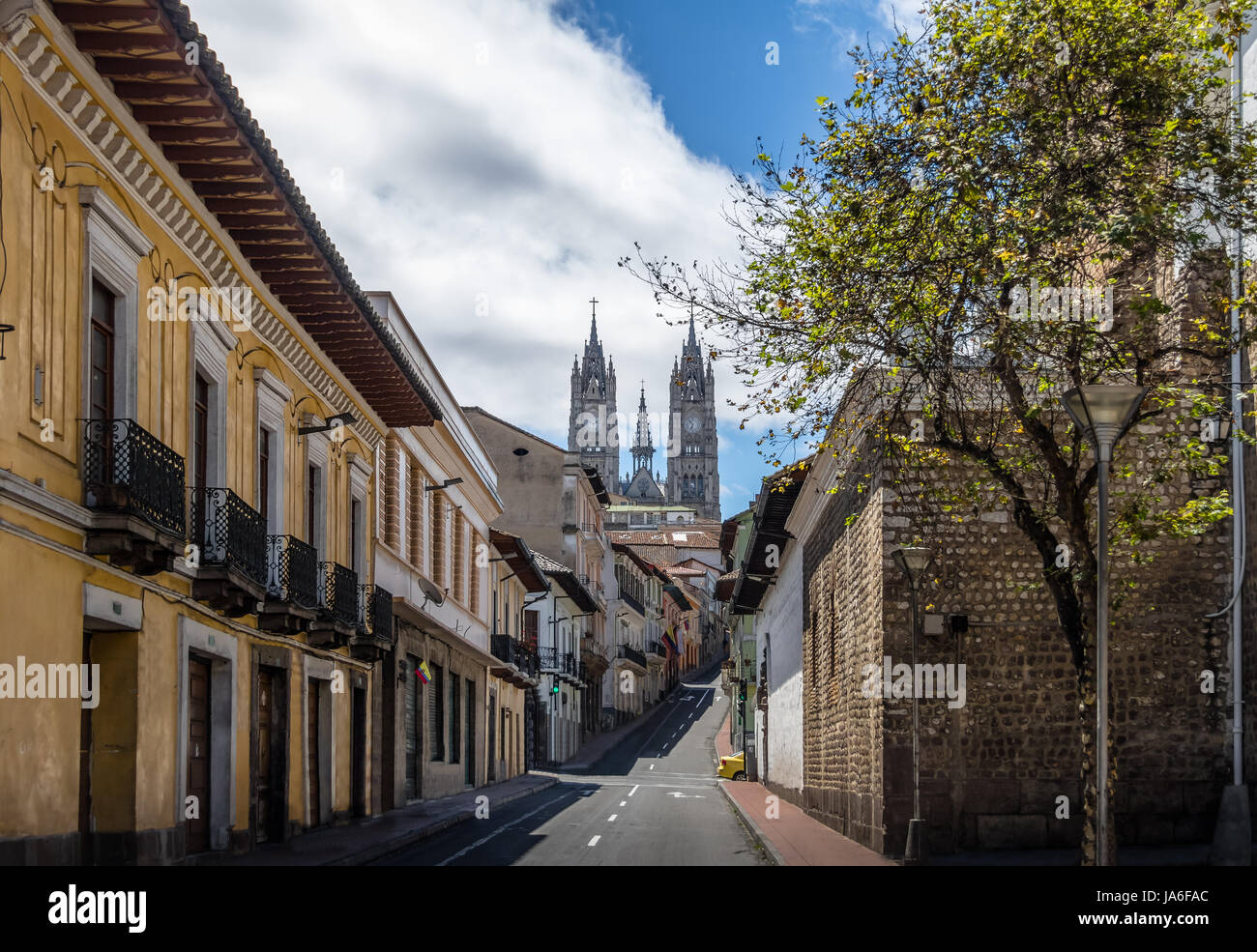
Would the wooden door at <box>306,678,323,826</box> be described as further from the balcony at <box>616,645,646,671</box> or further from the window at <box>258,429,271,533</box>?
the balcony at <box>616,645,646,671</box>

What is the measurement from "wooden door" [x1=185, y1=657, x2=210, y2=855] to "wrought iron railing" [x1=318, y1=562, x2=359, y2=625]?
123 inches

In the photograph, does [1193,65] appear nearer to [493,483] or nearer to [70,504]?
[70,504]

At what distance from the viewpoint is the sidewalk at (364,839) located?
51.9ft

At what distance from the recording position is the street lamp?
53.1ft

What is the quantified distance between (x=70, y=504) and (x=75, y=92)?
315cm

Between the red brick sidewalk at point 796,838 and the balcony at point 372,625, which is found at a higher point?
the balcony at point 372,625

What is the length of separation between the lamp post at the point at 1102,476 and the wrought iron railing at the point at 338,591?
11.5 meters

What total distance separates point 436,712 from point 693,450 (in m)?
144

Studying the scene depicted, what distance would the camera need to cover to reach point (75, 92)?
11.2 m

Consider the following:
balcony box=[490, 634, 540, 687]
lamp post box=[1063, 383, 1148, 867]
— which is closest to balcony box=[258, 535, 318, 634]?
lamp post box=[1063, 383, 1148, 867]

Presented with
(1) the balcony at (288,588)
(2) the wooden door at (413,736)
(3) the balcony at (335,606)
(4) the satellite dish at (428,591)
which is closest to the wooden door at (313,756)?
(3) the balcony at (335,606)

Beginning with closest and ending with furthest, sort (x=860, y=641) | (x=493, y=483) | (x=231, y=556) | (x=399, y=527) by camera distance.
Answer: (x=231, y=556) < (x=860, y=641) < (x=399, y=527) < (x=493, y=483)

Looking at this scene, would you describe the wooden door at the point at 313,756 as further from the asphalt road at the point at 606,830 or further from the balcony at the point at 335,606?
the asphalt road at the point at 606,830
